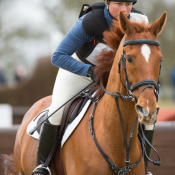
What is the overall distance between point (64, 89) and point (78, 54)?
1.61ft

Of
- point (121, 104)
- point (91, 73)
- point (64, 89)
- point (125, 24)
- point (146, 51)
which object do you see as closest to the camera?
point (146, 51)

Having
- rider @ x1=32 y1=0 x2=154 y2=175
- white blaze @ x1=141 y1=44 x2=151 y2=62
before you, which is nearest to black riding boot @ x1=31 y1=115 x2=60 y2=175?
rider @ x1=32 y1=0 x2=154 y2=175

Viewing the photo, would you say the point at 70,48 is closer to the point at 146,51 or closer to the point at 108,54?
the point at 108,54

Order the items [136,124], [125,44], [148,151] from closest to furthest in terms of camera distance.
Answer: [125,44], [136,124], [148,151]

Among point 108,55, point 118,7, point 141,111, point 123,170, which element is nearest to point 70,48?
point 108,55

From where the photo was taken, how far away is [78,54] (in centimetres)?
408

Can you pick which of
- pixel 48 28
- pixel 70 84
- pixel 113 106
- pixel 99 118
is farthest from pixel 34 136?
pixel 48 28

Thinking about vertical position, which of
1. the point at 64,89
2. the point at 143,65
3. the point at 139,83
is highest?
the point at 143,65

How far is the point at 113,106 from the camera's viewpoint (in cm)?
329

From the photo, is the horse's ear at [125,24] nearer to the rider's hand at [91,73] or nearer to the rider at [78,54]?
the rider at [78,54]

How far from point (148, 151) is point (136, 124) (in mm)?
808

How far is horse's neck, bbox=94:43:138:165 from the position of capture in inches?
126

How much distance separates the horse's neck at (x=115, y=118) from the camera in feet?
10.5

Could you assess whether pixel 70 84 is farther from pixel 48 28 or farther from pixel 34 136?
pixel 48 28
